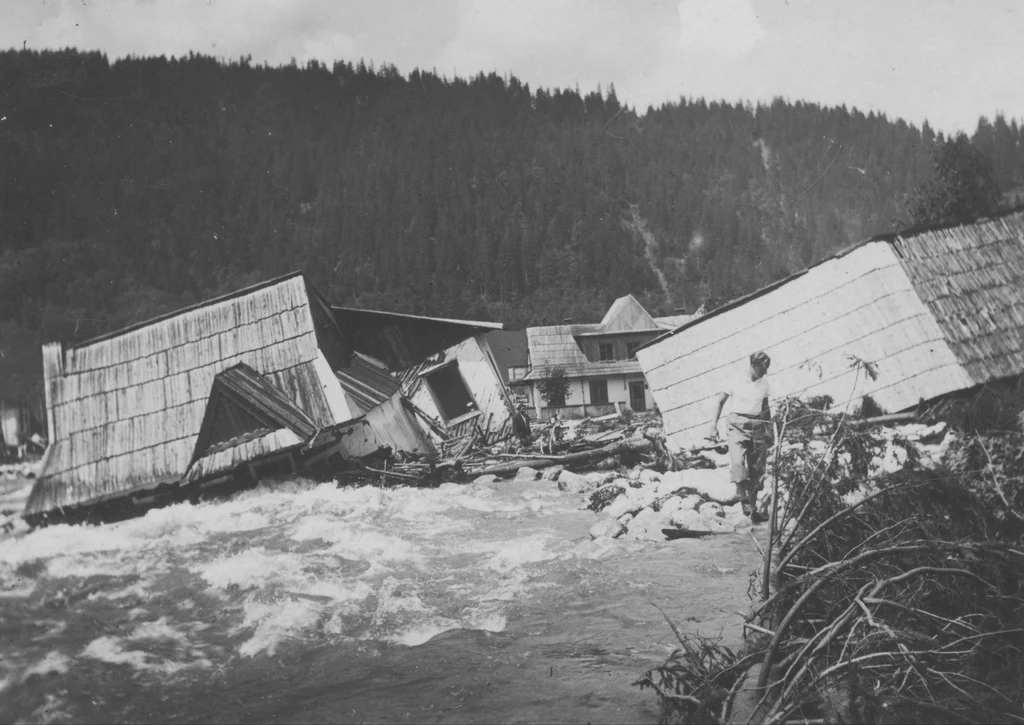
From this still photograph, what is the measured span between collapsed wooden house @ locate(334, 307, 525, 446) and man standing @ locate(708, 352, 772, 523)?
1271 cm

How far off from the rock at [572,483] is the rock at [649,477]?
3.27 ft

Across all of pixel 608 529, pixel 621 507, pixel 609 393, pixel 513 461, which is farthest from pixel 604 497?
pixel 609 393

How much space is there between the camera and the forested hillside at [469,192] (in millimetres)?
Answer: 37250

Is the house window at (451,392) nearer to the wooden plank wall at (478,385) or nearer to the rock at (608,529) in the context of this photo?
the wooden plank wall at (478,385)

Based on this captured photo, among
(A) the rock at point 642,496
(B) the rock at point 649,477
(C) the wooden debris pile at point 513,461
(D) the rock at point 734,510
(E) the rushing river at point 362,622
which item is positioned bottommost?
(E) the rushing river at point 362,622

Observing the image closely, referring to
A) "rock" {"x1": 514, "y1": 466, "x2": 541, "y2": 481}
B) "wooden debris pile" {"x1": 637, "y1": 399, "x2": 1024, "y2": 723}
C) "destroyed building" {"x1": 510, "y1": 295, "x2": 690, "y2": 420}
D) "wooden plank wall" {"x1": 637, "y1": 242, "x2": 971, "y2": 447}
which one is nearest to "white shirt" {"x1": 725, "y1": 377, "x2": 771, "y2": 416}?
"wooden debris pile" {"x1": 637, "y1": 399, "x2": 1024, "y2": 723}

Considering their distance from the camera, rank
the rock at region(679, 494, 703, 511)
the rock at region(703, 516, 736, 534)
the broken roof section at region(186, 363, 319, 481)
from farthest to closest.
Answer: the broken roof section at region(186, 363, 319, 481) → the rock at region(679, 494, 703, 511) → the rock at region(703, 516, 736, 534)

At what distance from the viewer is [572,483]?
1321 cm

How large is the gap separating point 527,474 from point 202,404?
688 centimetres

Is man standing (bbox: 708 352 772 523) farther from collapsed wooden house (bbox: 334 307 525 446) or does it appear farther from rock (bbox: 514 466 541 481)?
collapsed wooden house (bbox: 334 307 525 446)

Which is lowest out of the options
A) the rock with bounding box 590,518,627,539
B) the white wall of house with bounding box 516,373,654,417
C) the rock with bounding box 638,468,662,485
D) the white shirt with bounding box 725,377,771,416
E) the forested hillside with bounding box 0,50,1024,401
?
the rock with bounding box 590,518,627,539

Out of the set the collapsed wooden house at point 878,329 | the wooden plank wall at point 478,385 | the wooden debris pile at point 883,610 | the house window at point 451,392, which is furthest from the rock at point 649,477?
the house window at point 451,392

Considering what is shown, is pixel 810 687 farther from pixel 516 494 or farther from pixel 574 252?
pixel 574 252

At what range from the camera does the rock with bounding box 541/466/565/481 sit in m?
14.7
